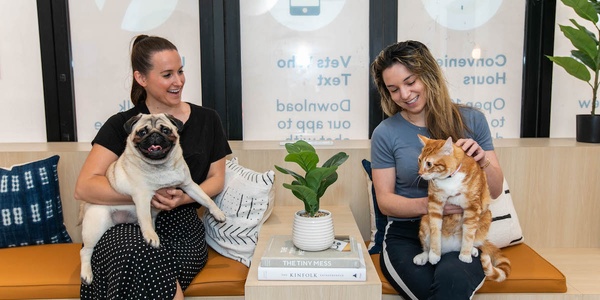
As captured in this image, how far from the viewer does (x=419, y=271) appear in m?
1.93

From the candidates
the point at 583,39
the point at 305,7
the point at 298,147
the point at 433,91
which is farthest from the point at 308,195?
the point at 583,39

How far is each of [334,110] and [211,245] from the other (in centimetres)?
142

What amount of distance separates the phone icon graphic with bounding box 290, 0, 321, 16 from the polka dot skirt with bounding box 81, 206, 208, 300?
1.88 m

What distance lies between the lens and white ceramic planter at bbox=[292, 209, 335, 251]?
71.9 inches

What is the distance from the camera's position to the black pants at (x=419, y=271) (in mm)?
1798

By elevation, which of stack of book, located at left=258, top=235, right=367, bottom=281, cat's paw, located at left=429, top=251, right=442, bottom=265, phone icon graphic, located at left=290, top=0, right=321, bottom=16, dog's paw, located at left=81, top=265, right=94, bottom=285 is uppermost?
phone icon graphic, located at left=290, top=0, right=321, bottom=16

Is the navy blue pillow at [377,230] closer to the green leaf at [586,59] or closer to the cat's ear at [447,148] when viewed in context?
the cat's ear at [447,148]

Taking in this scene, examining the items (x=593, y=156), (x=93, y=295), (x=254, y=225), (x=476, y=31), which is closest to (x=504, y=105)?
(x=476, y=31)

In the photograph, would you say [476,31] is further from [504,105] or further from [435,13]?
[504,105]

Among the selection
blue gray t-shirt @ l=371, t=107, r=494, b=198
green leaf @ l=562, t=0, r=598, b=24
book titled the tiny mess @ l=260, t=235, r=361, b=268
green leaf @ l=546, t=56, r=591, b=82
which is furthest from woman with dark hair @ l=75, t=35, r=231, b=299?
green leaf @ l=562, t=0, r=598, b=24

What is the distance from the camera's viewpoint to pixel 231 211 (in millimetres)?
2426

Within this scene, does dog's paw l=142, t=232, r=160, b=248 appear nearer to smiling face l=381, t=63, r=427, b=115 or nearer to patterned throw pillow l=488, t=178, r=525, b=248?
smiling face l=381, t=63, r=427, b=115

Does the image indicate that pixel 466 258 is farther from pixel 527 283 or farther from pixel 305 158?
pixel 305 158

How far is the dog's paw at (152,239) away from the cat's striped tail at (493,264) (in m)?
1.35
